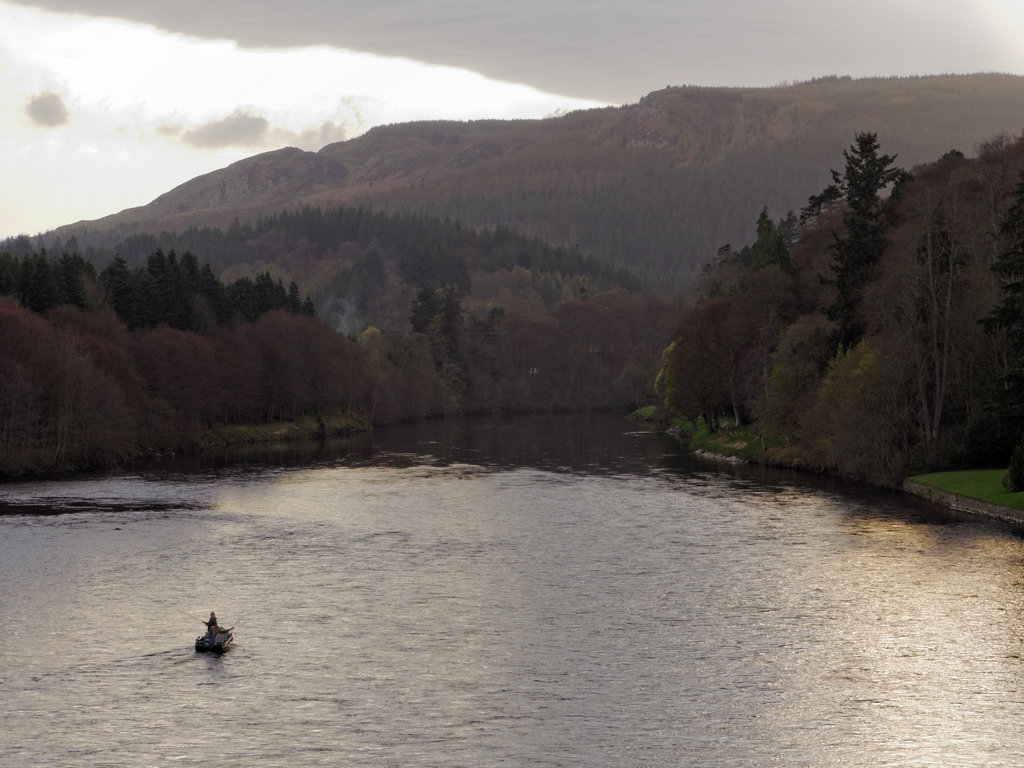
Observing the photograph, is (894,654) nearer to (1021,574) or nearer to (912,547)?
(1021,574)

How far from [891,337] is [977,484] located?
18.1 metres

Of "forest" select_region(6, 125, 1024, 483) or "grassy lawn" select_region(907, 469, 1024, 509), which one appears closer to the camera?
"grassy lawn" select_region(907, 469, 1024, 509)

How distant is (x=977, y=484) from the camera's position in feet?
262

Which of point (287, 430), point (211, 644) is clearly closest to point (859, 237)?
point (287, 430)

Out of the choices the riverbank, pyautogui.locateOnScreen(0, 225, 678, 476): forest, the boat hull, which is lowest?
the riverbank

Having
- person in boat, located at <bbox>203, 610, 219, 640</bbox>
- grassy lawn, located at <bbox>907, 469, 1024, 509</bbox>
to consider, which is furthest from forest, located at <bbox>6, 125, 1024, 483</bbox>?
person in boat, located at <bbox>203, 610, 219, 640</bbox>

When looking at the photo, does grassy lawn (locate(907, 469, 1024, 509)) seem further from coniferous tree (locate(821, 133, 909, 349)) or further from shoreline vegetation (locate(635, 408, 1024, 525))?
coniferous tree (locate(821, 133, 909, 349))

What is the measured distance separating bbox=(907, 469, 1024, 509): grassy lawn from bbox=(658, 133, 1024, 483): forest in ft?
8.87

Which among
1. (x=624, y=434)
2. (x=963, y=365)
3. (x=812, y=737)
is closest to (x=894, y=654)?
(x=812, y=737)

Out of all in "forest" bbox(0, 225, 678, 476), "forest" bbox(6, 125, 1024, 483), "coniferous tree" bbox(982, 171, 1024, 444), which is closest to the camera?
"coniferous tree" bbox(982, 171, 1024, 444)

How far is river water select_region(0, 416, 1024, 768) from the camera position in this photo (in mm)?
34844

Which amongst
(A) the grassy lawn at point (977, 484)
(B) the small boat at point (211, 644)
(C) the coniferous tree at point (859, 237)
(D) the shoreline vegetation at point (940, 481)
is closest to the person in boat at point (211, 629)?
(B) the small boat at point (211, 644)

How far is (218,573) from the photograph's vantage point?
6066 cm

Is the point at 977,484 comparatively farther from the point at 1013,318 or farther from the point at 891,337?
the point at 891,337
